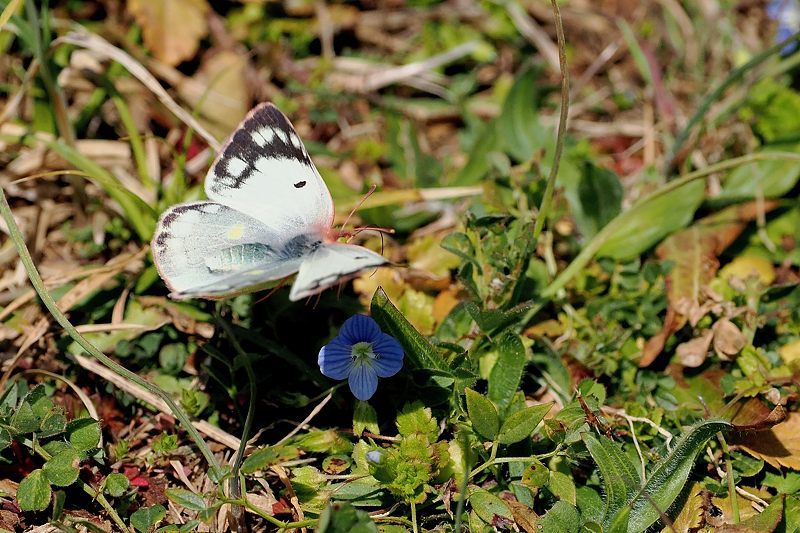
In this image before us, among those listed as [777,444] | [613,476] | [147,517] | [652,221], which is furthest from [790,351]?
[147,517]

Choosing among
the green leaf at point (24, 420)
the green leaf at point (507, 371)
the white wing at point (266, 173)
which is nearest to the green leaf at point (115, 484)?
the green leaf at point (24, 420)

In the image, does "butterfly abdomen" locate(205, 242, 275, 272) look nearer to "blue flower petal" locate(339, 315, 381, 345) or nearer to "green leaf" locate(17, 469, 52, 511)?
"blue flower petal" locate(339, 315, 381, 345)

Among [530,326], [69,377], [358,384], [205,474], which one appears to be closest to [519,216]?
[530,326]

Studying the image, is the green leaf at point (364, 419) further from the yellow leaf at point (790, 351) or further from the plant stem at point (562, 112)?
the yellow leaf at point (790, 351)

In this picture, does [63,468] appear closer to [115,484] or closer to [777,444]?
[115,484]

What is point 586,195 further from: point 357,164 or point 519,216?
point 357,164
